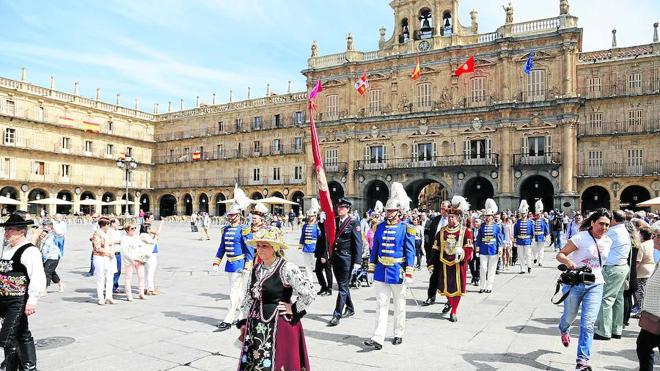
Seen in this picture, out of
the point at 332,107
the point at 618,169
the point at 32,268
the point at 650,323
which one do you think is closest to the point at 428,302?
the point at 650,323

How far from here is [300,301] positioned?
425 centimetres

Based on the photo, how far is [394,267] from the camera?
662cm

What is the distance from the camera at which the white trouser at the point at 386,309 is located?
6.29 metres

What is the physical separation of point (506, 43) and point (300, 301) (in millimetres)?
33238

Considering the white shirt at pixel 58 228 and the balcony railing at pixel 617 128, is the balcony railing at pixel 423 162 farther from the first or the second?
the white shirt at pixel 58 228

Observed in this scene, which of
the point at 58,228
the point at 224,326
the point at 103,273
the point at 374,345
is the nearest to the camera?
the point at 374,345

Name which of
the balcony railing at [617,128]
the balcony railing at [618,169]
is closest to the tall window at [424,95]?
the balcony railing at [617,128]

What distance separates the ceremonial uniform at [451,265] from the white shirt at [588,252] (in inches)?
93.6

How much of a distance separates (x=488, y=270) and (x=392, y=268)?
15.4 feet

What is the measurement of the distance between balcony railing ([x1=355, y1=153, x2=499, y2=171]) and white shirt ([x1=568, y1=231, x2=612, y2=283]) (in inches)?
1144

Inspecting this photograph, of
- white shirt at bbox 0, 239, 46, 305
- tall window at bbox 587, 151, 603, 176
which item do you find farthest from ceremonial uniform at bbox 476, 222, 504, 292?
tall window at bbox 587, 151, 603, 176

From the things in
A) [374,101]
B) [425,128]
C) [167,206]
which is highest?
[374,101]

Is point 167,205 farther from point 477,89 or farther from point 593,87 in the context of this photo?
point 593,87

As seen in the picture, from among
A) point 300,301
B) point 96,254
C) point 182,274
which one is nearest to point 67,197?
point 182,274
